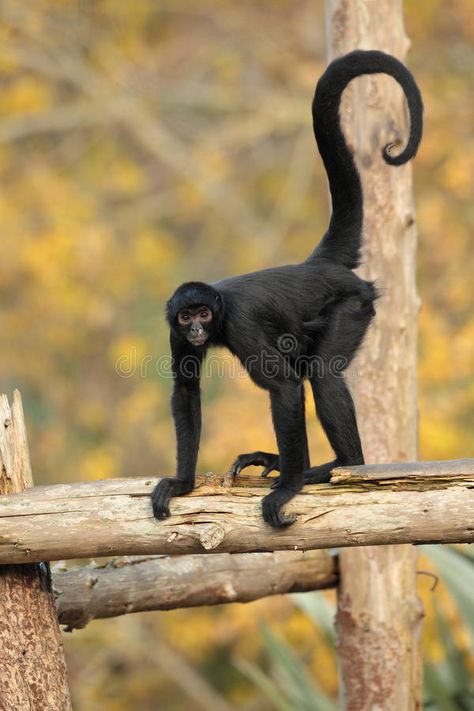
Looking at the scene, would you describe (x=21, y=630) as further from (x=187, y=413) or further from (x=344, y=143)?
(x=344, y=143)

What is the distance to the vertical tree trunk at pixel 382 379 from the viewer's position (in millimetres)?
6340

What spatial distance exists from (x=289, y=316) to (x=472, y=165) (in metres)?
8.38

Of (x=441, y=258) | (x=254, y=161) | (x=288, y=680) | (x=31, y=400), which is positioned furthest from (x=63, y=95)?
(x=288, y=680)

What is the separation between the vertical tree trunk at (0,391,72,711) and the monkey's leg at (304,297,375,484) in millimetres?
1531

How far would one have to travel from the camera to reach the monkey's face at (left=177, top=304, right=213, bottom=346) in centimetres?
542

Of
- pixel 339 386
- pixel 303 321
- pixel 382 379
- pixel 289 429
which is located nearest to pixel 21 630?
pixel 289 429

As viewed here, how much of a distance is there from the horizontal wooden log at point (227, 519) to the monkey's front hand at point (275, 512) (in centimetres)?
3

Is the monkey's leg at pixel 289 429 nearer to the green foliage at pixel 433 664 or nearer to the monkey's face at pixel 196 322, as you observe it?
the monkey's face at pixel 196 322

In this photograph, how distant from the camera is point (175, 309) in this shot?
18.1 feet

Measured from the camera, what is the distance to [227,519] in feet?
15.0

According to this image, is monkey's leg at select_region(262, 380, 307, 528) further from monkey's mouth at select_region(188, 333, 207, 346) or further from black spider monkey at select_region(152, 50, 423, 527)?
monkey's mouth at select_region(188, 333, 207, 346)

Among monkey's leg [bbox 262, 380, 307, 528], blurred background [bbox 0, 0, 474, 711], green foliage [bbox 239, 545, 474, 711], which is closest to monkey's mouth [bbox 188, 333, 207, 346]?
monkey's leg [bbox 262, 380, 307, 528]

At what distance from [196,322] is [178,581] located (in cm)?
161

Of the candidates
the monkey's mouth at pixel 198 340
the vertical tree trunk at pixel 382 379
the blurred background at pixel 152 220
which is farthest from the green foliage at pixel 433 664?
the blurred background at pixel 152 220
